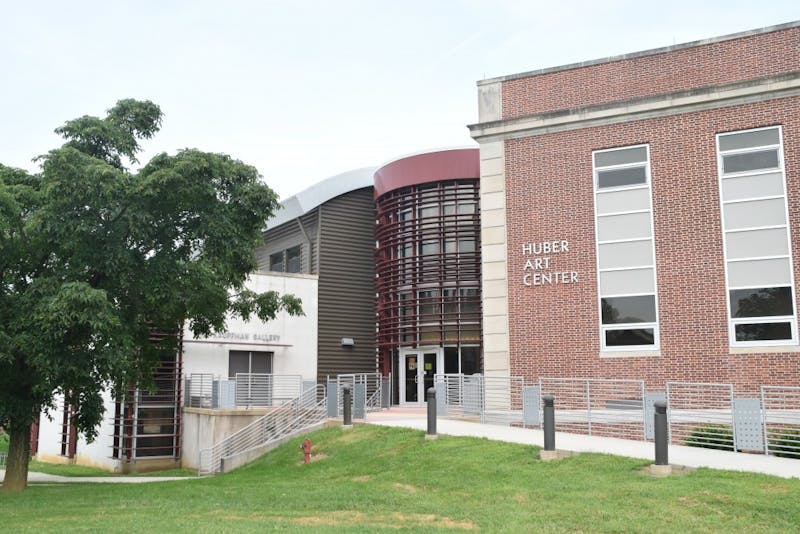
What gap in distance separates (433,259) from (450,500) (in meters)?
18.9

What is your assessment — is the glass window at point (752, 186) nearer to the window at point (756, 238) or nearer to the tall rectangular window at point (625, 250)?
the window at point (756, 238)

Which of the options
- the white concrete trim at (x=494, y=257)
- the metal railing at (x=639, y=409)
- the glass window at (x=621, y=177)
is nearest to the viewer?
the metal railing at (x=639, y=409)

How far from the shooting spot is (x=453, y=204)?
30047 mm

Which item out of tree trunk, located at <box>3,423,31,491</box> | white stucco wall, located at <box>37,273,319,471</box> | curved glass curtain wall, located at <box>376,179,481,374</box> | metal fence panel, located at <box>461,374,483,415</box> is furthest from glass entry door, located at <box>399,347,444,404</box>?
tree trunk, located at <box>3,423,31,491</box>

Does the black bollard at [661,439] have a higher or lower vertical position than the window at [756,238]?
lower

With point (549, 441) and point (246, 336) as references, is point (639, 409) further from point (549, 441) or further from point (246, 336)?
point (246, 336)

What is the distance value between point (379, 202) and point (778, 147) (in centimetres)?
1591

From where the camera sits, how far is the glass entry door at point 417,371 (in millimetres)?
29625

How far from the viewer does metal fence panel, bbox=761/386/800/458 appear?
45.5 feet

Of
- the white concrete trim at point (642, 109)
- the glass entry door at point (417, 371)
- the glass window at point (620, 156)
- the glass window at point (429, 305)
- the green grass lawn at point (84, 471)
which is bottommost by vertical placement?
the green grass lawn at point (84, 471)

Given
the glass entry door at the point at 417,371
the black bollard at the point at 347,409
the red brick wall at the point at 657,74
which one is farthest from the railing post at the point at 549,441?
the glass entry door at the point at 417,371

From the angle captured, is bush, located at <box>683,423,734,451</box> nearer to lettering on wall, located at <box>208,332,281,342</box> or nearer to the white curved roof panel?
lettering on wall, located at <box>208,332,281,342</box>

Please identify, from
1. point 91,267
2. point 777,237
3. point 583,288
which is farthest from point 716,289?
point 91,267

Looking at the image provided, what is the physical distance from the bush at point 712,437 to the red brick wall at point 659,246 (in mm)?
3831
